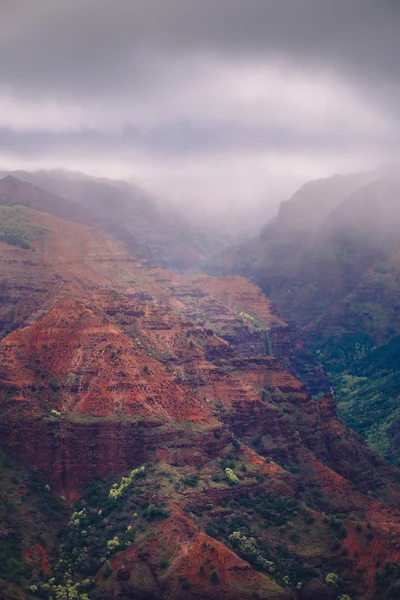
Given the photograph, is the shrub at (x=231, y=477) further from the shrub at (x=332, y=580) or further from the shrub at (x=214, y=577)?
the shrub at (x=214, y=577)

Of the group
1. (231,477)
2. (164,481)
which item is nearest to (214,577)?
(164,481)

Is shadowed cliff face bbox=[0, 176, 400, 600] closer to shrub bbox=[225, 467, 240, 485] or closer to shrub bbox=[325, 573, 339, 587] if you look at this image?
shrub bbox=[225, 467, 240, 485]

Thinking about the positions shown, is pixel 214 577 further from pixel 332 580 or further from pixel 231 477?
pixel 231 477

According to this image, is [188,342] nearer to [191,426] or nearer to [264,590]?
[191,426]

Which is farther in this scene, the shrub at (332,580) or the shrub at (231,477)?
the shrub at (231,477)

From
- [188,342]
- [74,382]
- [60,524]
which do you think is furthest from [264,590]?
[188,342]

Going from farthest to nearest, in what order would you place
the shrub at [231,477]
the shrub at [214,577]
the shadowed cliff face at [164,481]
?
the shrub at [231,477] < the shadowed cliff face at [164,481] < the shrub at [214,577]

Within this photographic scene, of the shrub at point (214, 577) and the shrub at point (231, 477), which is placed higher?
the shrub at point (231, 477)

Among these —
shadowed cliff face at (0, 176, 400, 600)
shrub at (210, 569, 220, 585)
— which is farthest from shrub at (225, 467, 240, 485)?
shrub at (210, 569, 220, 585)

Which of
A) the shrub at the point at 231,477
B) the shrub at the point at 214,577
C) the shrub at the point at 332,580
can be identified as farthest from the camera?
the shrub at the point at 231,477

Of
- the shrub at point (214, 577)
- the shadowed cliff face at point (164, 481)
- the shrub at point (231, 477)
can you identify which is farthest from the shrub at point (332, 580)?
the shrub at point (231, 477)
